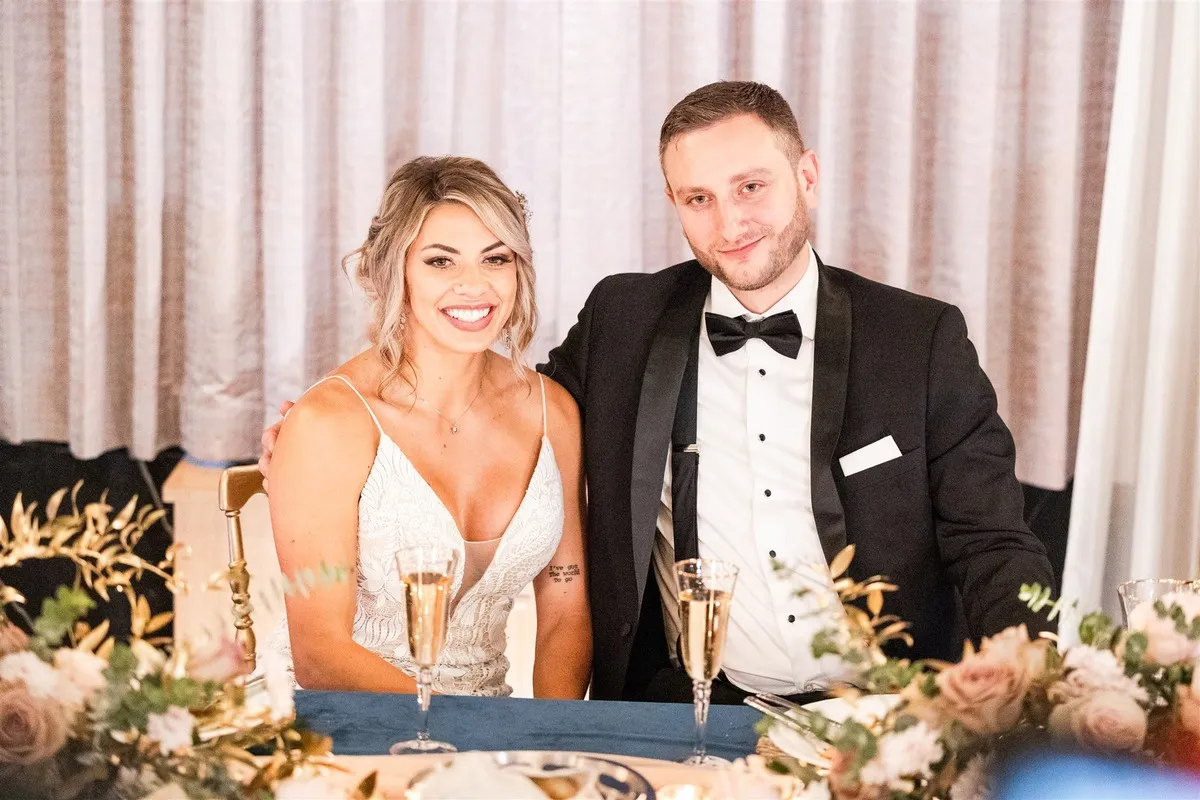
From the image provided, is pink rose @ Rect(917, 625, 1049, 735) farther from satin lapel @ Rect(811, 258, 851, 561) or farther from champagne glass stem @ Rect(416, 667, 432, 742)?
satin lapel @ Rect(811, 258, 851, 561)

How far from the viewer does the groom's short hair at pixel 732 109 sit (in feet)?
7.93

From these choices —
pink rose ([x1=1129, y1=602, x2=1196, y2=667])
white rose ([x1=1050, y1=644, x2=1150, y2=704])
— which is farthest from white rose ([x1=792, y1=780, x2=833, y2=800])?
pink rose ([x1=1129, y1=602, x2=1196, y2=667])

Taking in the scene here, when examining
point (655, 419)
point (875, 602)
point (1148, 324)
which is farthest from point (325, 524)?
point (1148, 324)

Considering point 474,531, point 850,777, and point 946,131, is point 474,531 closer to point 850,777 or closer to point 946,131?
point 850,777

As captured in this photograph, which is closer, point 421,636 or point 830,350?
point 421,636

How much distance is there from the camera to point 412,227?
2.33 metres

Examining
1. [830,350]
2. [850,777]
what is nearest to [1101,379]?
[830,350]

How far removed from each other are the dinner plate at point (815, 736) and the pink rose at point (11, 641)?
69 centimetres

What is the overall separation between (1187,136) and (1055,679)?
2115mm

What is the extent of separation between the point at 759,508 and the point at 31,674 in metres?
1.50

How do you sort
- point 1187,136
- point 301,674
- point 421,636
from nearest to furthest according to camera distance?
point 421,636, point 301,674, point 1187,136

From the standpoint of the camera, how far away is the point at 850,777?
3.59 feet

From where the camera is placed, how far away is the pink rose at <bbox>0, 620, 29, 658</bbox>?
1145 mm

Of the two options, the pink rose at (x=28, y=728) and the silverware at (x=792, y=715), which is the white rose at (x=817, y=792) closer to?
the silverware at (x=792, y=715)
